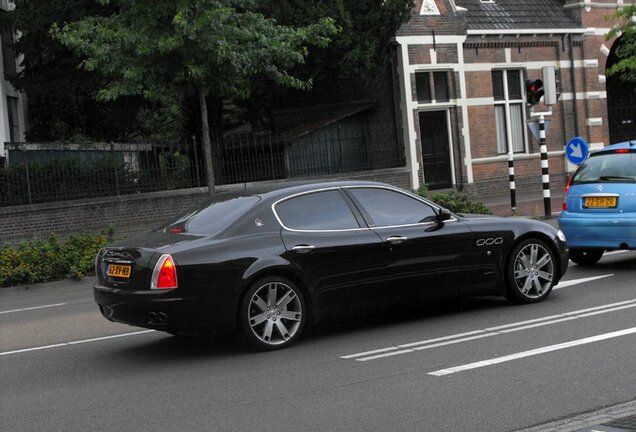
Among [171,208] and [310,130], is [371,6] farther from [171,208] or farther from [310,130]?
[171,208]

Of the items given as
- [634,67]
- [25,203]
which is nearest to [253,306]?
[25,203]

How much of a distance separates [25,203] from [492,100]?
1540cm

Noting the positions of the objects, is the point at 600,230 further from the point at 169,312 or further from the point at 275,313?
the point at 169,312

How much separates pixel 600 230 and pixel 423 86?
16022 mm

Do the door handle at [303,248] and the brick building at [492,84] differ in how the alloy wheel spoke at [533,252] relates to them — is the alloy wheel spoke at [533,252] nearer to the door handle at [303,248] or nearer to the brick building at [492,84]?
the door handle at [303,248]

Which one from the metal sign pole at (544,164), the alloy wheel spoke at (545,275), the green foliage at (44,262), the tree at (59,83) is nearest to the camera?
the alloy wheel spoke at (545,275)

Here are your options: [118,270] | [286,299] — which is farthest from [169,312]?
[286,299]

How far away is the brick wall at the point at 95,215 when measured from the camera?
18781 mm

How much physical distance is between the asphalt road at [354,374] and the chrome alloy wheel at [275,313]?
0.57ft

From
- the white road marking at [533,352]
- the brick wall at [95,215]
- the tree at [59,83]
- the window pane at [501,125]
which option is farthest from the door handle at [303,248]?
the window pane at [501,125]

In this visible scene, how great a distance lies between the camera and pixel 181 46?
17.0 meters

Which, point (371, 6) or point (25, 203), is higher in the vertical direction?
point (371, 6)

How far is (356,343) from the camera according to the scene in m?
7.83

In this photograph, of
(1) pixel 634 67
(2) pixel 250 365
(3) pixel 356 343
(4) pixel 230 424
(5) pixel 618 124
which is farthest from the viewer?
(5) pixel 618 124
